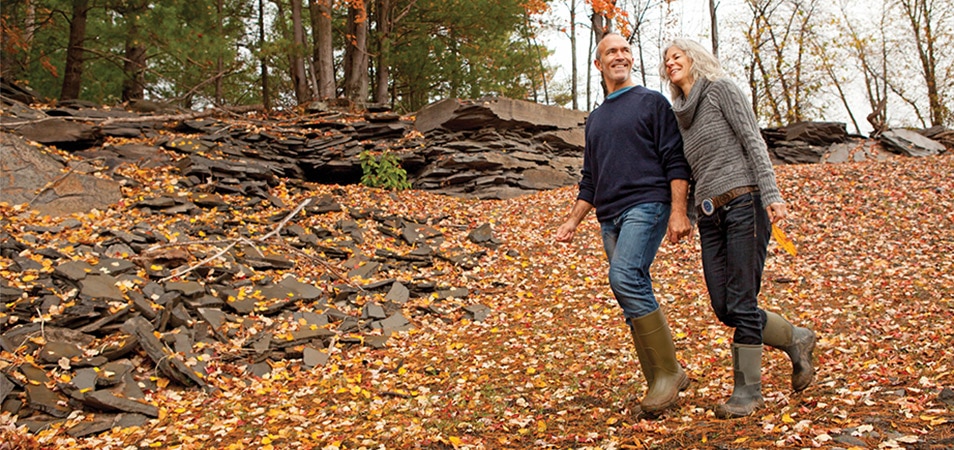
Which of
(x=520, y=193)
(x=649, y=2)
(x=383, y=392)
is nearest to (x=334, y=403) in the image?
(x=383, y=392)

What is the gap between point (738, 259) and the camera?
289 centimetres

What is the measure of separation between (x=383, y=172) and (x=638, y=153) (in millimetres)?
9002

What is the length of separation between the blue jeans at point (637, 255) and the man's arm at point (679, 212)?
7 centimetres

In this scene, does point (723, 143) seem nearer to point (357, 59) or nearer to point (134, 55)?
point (357, 59)

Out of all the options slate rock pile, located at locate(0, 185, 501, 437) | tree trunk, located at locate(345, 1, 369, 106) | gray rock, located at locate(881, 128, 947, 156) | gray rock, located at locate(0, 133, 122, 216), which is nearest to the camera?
slate rock pile, located at locate(0, 185, 501, 437)

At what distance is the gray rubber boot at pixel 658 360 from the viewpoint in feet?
10.1

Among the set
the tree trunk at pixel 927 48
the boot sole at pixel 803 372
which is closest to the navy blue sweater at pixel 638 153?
the boot sole at pixel 803 372

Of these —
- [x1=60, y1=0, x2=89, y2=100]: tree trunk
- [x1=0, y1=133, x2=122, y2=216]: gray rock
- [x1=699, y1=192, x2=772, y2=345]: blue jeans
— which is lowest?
[x1=699, y1=192, x2=772, y2=345]: blue jeans

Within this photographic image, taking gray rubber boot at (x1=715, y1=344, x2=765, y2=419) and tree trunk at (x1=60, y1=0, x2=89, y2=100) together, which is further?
tree trunk at (x1=60, y1=0, x2=89, y2=100)

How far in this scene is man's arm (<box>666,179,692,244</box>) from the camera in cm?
301

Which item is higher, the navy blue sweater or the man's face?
the man's face

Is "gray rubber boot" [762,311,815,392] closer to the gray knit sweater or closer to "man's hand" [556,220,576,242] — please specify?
the gray knit sweater

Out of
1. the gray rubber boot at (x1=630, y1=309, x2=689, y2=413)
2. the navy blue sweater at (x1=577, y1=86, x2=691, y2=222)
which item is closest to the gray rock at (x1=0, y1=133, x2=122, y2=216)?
the navy blue sweater at (x1=577, y1=86, x2=691, y2=222)

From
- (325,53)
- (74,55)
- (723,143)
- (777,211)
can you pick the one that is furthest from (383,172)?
(777,211)
